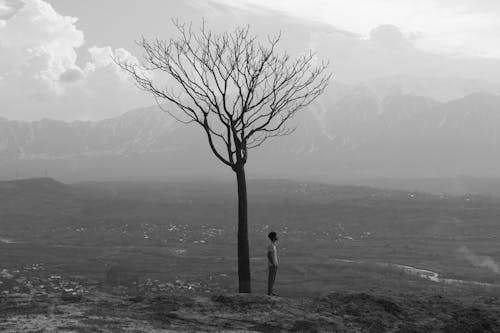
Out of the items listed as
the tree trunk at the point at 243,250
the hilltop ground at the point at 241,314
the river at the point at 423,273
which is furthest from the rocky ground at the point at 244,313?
the river at the point at 423,273

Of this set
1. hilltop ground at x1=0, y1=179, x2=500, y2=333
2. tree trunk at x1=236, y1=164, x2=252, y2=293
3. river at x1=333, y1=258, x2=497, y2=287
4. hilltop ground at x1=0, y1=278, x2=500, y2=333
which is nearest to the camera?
hilltop ground at x1=0, y1=278, x2=500, y2=333

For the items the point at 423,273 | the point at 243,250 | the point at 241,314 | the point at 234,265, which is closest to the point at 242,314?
the point at 241,314

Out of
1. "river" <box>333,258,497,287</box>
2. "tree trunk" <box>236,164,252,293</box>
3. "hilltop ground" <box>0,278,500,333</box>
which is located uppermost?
"tree trunk" <box>236,164,252,293</box>

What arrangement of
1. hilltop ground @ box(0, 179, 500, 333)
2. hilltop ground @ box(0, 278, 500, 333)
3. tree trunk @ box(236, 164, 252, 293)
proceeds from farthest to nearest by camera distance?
tree trunk @ box(236, 164, 252, 293), hilltop ground @ box(0, 179, 500, 333), hilltop ground @ box(0, 278, 500, 333)

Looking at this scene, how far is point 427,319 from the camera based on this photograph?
2183 cm

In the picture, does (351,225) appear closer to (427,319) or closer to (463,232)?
(463,232)

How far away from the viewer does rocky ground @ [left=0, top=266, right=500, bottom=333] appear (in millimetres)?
19047

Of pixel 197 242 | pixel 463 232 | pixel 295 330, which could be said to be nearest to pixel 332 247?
pixel 197 242

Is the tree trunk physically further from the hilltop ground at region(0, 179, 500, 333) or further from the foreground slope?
the foreground slope

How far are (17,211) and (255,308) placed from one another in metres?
164

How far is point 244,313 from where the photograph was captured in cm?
2109

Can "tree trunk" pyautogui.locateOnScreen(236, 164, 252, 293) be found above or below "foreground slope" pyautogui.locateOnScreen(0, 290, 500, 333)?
above

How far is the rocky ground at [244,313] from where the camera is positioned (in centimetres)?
1905

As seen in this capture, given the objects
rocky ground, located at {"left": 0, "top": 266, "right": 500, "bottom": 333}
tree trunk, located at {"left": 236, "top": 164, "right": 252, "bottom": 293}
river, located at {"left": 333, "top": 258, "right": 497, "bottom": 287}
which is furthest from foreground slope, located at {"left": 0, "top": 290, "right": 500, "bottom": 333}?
river, located at {"left": 333, "top": 258, "right": 497, "bottom": 287}
